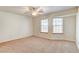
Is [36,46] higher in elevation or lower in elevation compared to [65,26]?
lower

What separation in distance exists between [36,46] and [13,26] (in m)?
0.55

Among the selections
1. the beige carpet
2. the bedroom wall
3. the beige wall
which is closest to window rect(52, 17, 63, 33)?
the beige wall

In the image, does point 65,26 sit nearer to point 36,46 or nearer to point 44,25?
point 44,25

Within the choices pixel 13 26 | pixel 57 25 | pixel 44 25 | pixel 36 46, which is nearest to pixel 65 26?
pixel 57 25

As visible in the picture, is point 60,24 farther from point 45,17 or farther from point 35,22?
point 35,22

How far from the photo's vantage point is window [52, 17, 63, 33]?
1.55 metres

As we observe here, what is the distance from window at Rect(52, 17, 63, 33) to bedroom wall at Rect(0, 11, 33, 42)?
18.1 inches

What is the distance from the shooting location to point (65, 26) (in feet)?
5.08

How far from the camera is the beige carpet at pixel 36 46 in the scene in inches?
55.2

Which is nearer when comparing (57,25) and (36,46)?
(36,46)

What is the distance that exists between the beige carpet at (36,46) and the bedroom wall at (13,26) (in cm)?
10

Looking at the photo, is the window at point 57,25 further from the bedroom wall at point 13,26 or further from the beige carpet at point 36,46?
the bedroom wall at point 13,26
